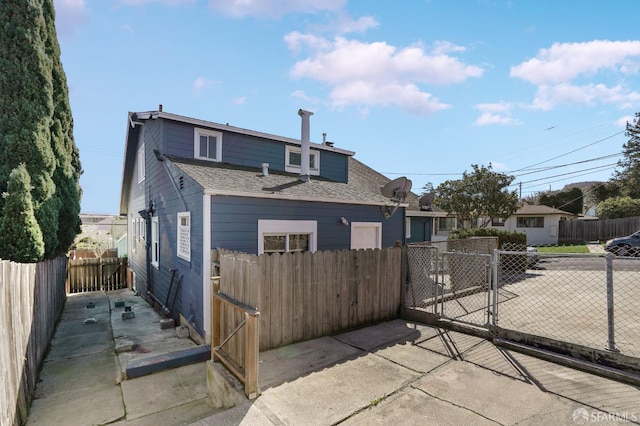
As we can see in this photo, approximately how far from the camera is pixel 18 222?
6.48 m

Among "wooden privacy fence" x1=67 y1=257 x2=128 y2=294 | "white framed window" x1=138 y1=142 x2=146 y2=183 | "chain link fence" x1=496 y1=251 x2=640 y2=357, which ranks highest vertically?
"white framed window" x1=138 y1=142 x2=146 y2=183

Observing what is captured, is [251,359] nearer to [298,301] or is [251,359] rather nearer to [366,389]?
[366,389]

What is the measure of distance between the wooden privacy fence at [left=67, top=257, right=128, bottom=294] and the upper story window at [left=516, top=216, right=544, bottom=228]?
29.9 meters

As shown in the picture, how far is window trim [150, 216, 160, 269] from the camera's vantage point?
993cm

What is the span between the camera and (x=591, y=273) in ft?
36.7

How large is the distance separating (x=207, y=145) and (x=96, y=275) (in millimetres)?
9583

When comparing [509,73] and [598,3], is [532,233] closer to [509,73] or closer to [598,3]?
[509,73]

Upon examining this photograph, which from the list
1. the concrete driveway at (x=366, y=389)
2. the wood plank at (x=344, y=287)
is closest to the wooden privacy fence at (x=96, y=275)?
the concrete driveway at (x=366, y=389)

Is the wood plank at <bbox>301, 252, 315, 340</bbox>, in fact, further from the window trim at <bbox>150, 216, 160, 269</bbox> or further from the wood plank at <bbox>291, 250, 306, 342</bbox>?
the window trim at <bbox>150, 216, 160, 269</bbox>

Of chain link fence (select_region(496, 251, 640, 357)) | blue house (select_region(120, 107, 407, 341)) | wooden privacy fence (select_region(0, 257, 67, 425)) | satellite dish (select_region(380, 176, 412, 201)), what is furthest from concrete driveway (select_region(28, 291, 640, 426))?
satellite dish (select_region(380, 176, 412, 201))

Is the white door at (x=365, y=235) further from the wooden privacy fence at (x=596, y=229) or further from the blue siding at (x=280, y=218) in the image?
the wooden privacy fence at (x=596, y=229)

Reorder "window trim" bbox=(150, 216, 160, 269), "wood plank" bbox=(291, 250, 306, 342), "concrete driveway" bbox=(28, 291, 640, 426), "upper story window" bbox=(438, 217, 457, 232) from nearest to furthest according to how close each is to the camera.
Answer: "concrete driveway" bbox=(28, 291, 640, 426), "wood plank" bbox=(291, 250, 306, 342), "window trim" bbox=(150, 216, 160, 269), "upper story window" bbox=(438, 217, 457, 232)

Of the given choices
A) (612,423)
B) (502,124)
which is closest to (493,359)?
(612,423)

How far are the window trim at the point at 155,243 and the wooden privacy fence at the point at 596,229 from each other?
1149 inches
